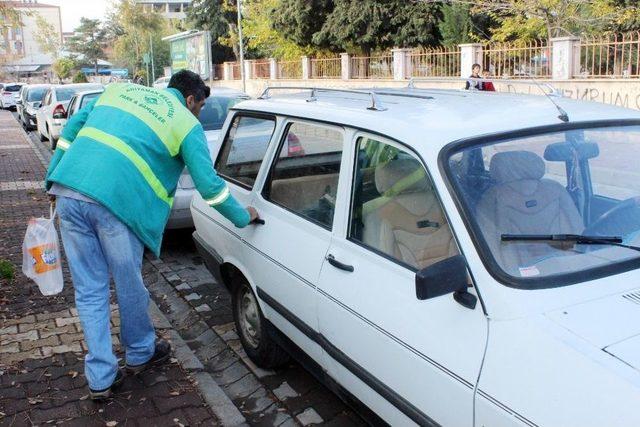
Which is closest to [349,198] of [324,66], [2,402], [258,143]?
[258,143]

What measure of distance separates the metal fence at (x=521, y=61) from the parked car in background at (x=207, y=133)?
402 inches

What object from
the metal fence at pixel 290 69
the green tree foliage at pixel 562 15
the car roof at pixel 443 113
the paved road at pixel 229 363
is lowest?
the paved road at pixel 229 363

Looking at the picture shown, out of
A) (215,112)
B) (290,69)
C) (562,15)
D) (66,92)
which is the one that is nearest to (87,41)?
(290,69)

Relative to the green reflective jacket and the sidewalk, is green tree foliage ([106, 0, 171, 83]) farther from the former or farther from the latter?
the green reflective jacket

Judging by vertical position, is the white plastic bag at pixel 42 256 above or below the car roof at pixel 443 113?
below

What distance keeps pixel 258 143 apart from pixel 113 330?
1.83 meters

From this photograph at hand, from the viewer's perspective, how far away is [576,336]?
205cm

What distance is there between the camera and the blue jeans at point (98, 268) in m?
3.55

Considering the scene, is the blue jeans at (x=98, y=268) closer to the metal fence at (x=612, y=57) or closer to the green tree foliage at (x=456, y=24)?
the metal fence at (x=612, y=57)

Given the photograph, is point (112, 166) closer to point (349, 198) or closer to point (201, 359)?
point (349, 198)

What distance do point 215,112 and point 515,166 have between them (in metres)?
6.04

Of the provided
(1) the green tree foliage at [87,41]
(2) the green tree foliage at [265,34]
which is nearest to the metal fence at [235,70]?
(2) the green tree foliage at [265,34]

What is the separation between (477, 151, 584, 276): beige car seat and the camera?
2416mm

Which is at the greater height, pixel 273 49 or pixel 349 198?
pixel 273 49
